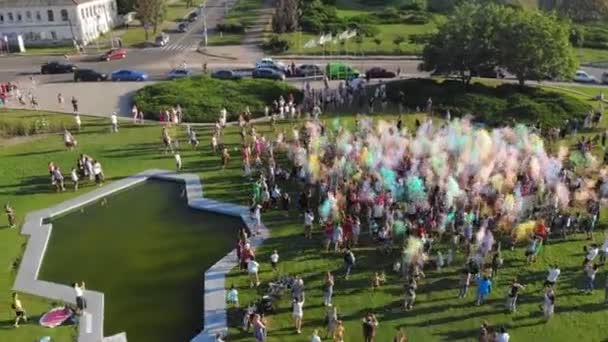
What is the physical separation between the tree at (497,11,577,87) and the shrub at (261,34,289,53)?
2985 centimetres

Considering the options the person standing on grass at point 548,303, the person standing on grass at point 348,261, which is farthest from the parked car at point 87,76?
the person standing on grass at point 548,303

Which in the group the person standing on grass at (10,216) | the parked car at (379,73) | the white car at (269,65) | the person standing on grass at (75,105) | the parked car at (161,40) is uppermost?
the parked car at (161,40)

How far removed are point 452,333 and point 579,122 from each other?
2817 centimetres

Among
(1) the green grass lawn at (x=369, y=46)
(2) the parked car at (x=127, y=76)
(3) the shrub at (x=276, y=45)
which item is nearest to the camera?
(2) the parked car at (x=127, y=76)

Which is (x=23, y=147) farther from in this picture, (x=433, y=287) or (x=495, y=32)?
(x=495, y=32)

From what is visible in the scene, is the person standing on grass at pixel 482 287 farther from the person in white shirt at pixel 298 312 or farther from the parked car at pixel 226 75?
the parked car at pixel 226 75

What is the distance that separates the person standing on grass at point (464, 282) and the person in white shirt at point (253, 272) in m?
8.31

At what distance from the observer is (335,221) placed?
30188 millimetres

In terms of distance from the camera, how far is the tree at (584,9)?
8856 centimetres

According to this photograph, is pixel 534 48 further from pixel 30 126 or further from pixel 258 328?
pixel 30 126

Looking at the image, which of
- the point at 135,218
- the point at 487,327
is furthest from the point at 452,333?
the point at 135,218

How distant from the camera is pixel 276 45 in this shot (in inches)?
2872

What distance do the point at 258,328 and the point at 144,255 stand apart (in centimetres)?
931

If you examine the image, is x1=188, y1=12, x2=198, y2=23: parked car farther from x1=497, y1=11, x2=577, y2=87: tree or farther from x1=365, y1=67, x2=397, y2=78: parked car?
x1=497, y1=11, x2=577, y2=87: tree
